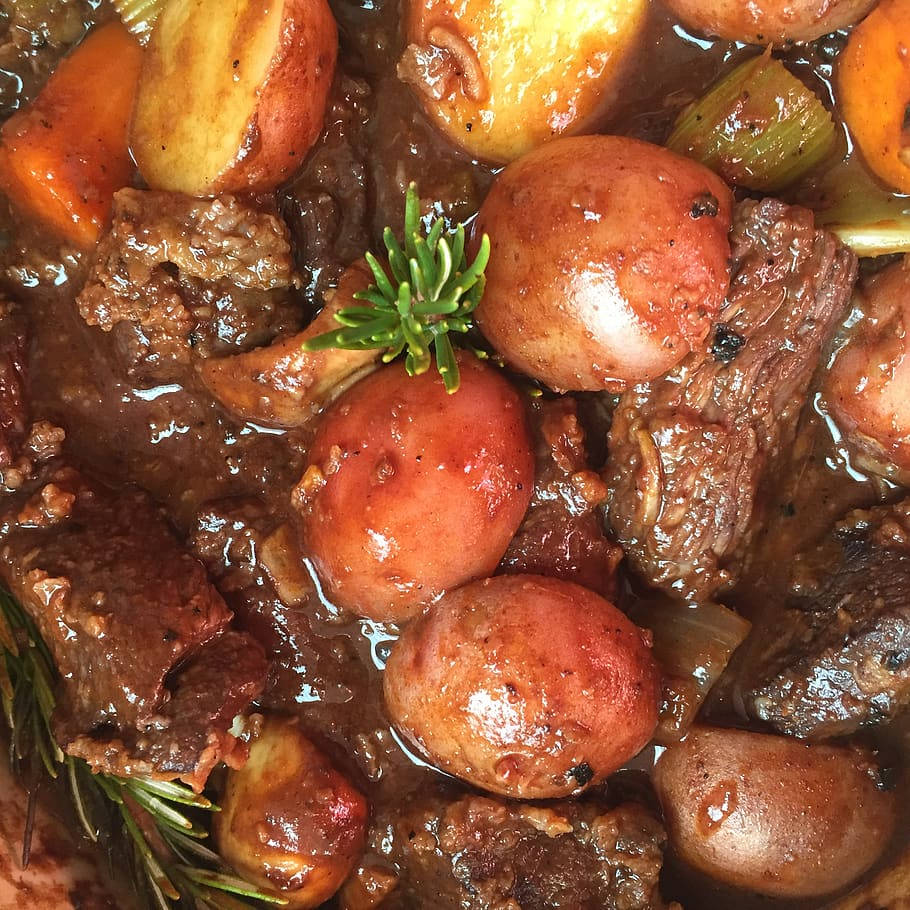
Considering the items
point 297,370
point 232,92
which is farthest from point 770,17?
point 297,370

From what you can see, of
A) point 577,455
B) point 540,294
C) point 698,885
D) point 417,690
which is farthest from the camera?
point 698,885

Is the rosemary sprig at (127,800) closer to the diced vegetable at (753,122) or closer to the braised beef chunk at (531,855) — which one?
the braised beef chunk at (531,855)

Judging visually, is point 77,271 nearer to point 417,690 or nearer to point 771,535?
point 417,690

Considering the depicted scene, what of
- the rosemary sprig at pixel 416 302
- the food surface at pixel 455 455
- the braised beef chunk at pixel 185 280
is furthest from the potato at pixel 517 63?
the braised beef chunk at pixel 185 280

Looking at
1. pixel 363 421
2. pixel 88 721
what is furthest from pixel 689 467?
pixel 88 721

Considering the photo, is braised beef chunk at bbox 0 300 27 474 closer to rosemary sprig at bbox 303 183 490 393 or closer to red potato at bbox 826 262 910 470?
rosemary sprig at bbox 303 183 490 393

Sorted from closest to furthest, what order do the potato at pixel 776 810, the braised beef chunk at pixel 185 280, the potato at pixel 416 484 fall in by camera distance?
the potato at pixel 416 484 → the braised beef chunk at pixel 185 280 → the potato at pixel 776 810
